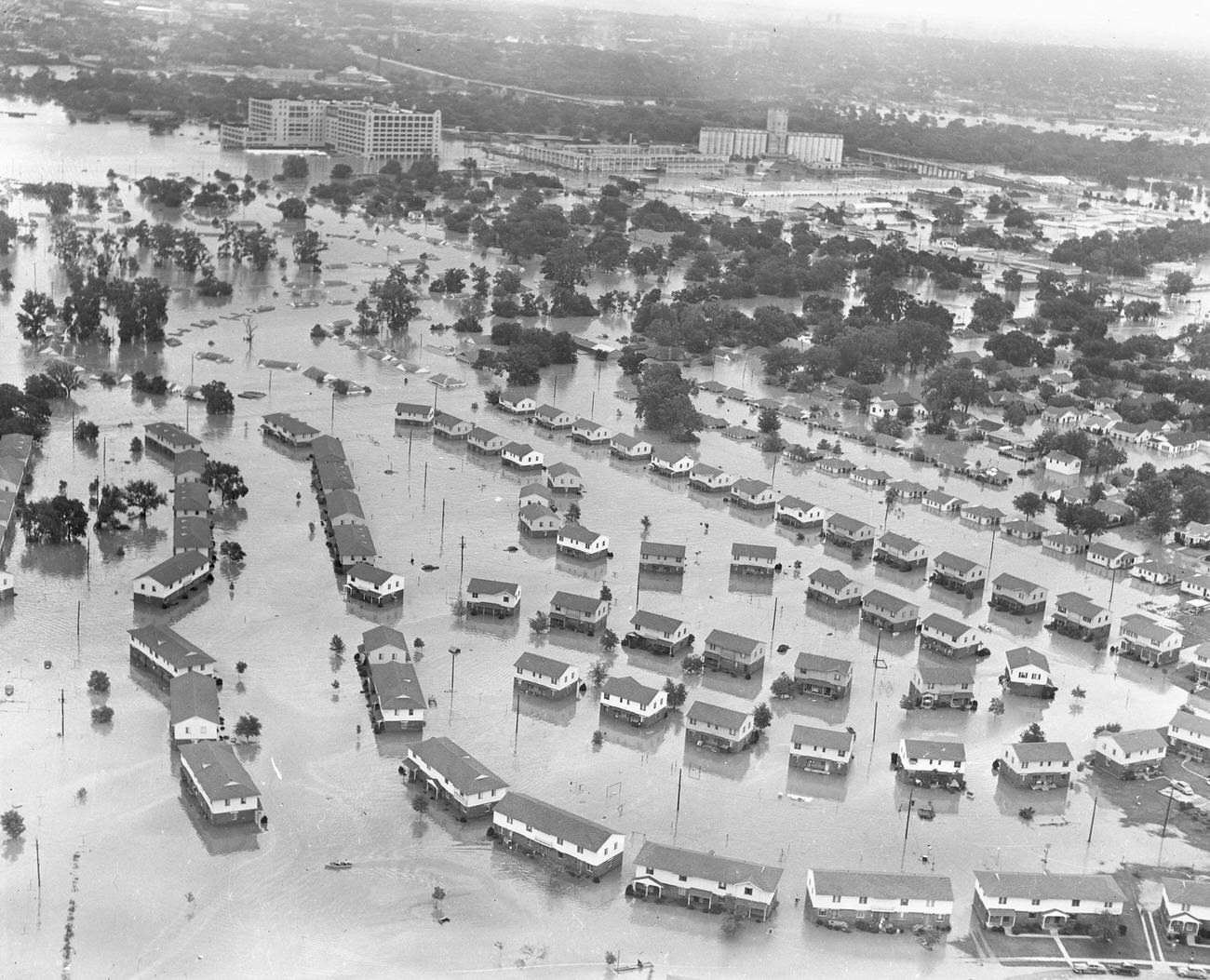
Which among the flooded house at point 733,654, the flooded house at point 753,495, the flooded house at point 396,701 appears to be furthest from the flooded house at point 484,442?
the flooded house at point 396,701

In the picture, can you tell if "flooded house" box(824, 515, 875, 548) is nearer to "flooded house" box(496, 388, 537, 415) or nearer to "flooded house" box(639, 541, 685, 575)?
"flooded house" box(639, 541, 685, 575)

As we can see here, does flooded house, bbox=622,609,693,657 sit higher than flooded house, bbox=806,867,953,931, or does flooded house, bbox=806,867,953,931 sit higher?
flooded house, bbox=622,609,693,657

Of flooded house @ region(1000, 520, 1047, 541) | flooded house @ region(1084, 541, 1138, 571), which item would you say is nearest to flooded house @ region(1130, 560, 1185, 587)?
flooded house @ region(1084, 541, 1138, 571)

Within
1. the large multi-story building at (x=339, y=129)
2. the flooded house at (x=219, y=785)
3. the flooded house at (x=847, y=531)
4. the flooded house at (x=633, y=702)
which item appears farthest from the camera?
the large multi-story building at (x=339, y=129)

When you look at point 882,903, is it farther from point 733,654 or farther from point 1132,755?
point 733,654

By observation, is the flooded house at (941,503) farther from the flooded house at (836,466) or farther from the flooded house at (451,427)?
the flooded house at (451,427)

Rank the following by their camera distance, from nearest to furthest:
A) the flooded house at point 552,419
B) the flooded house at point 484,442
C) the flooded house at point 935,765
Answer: the flooded house at point 935,765 < the flooded house at point 484,442 < the flooded house at point 552,419
